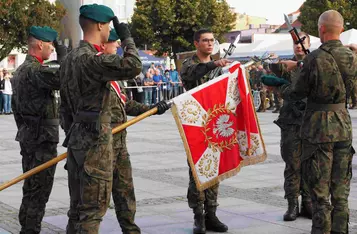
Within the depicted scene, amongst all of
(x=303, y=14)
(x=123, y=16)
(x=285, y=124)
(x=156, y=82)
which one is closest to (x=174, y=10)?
(x=303, y=14)

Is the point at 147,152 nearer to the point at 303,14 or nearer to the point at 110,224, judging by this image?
the point at 110,224

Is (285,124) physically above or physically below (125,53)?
below

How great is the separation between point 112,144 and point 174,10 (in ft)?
159

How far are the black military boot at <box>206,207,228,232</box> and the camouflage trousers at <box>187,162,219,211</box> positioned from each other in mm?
38

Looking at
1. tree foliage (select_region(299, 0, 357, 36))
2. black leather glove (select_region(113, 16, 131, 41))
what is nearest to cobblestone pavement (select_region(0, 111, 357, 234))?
black leather glove (select_region(113, 16, 131, 41))

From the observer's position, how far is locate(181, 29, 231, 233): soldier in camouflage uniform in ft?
24.0

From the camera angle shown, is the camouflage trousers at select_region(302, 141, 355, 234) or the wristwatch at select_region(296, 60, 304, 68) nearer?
the camouflage trousers at select_region(302, 141, 355, 234)

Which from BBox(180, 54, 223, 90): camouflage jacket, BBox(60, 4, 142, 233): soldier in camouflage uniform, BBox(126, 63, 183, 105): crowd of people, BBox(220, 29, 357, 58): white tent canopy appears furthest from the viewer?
BBox(126, 63, 183, 105): crowd of people

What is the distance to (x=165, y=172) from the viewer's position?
11531mm

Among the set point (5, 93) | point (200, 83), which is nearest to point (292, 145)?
point (200, 83)

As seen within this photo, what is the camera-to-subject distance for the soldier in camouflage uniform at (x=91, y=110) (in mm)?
5504

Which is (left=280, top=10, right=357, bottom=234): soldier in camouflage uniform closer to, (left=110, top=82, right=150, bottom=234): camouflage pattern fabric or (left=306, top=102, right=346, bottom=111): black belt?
(left=306, top=102, right=346, bottom=111): black belt

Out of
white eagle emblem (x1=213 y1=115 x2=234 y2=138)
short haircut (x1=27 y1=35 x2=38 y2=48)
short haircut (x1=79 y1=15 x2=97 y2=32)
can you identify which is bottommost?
white eagle emblem (x1=213 y1=115 x2=234 y2=138)

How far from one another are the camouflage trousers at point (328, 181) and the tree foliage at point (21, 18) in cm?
2945
